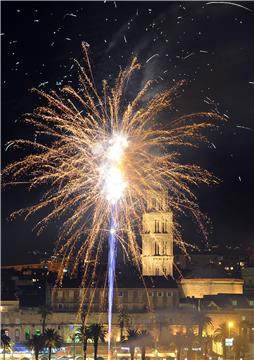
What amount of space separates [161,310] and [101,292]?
7.33 metres

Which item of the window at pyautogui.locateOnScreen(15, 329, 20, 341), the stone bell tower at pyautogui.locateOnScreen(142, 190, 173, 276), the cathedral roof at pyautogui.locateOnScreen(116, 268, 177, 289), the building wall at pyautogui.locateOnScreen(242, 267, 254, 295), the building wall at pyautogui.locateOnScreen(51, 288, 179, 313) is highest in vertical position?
the stone bell tower at pyautogui.locateOnScreen(142, 190, 173, 276)

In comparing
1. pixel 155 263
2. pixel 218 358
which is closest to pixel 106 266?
pixel 155 263

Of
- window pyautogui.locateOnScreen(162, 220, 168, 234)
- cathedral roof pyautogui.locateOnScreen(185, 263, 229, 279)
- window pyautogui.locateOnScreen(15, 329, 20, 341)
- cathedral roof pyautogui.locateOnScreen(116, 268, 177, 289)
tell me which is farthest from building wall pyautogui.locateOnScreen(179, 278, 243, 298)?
window pyautogui.locateOnScreen(15, 329, 20, 341)

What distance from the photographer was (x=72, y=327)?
95.2 m

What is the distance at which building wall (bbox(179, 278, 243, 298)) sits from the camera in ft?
366

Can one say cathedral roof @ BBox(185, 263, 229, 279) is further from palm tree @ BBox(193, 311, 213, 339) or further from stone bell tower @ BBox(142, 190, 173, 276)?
palm tree @ BBox(193, 311, 213, 339)

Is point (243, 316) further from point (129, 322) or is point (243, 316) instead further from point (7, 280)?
point (7, 280)

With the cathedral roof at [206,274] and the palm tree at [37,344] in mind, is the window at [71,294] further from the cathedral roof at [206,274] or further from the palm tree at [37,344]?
the palm tree at [37,344]

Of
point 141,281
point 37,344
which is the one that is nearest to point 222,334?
point 141,281

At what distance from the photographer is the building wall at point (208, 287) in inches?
4387

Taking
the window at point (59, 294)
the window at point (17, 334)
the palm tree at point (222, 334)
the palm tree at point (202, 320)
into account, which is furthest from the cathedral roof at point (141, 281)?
the window at point (17, 334)

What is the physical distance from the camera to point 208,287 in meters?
112

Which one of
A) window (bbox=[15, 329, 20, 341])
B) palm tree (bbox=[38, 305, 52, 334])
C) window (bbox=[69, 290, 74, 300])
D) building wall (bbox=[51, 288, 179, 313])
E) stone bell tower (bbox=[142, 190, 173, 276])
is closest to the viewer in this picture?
palm tree (bbox=[38, 305, 52, 334])

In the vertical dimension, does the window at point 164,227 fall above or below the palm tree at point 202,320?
above
